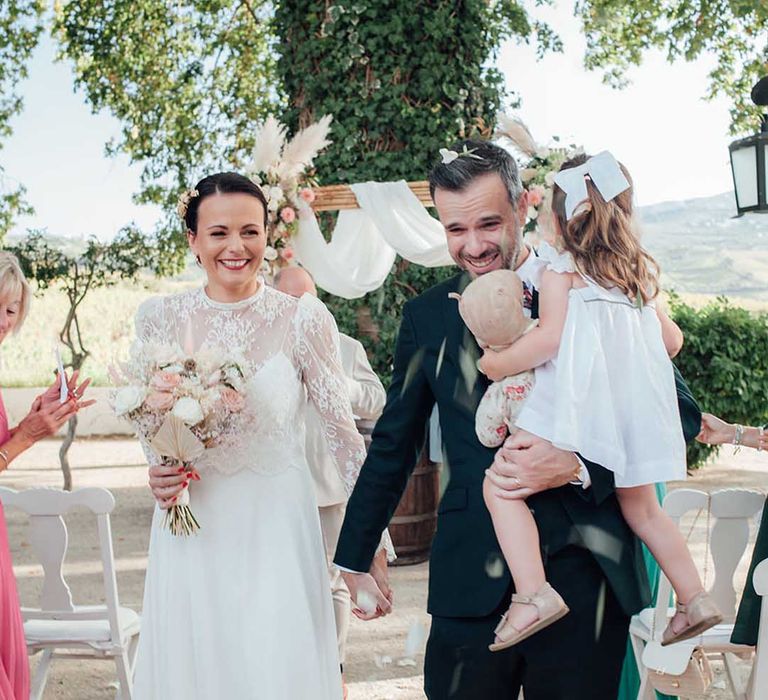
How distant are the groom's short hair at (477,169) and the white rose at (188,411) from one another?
3.01 feet

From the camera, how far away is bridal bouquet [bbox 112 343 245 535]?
288 centimetres

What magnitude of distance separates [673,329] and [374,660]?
12.4ft

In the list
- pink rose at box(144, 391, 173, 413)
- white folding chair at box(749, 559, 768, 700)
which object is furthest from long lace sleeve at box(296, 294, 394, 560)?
white folding chair at box(749, 559, 768, 700)

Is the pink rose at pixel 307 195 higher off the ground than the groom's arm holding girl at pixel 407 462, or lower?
higher

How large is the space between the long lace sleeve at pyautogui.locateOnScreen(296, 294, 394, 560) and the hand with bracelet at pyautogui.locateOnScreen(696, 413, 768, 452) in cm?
115

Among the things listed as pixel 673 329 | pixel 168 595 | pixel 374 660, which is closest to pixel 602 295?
pixel 673 329

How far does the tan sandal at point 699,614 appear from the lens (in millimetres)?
2404

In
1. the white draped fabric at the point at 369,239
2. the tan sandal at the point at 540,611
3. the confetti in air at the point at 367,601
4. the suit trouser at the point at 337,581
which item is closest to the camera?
the tan sandal at the point at 540,611

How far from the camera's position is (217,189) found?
3.20 metres

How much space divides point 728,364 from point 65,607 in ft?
31.2

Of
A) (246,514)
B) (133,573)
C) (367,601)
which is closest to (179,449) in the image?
(246,514)

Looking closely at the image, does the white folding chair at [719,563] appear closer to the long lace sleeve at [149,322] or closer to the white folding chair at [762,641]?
the white folding chair at [762,641]

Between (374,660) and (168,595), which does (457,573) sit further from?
(374,660)

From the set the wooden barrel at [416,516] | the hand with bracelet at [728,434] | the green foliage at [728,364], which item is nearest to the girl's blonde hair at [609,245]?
the hand with bracelet at [728,434]
